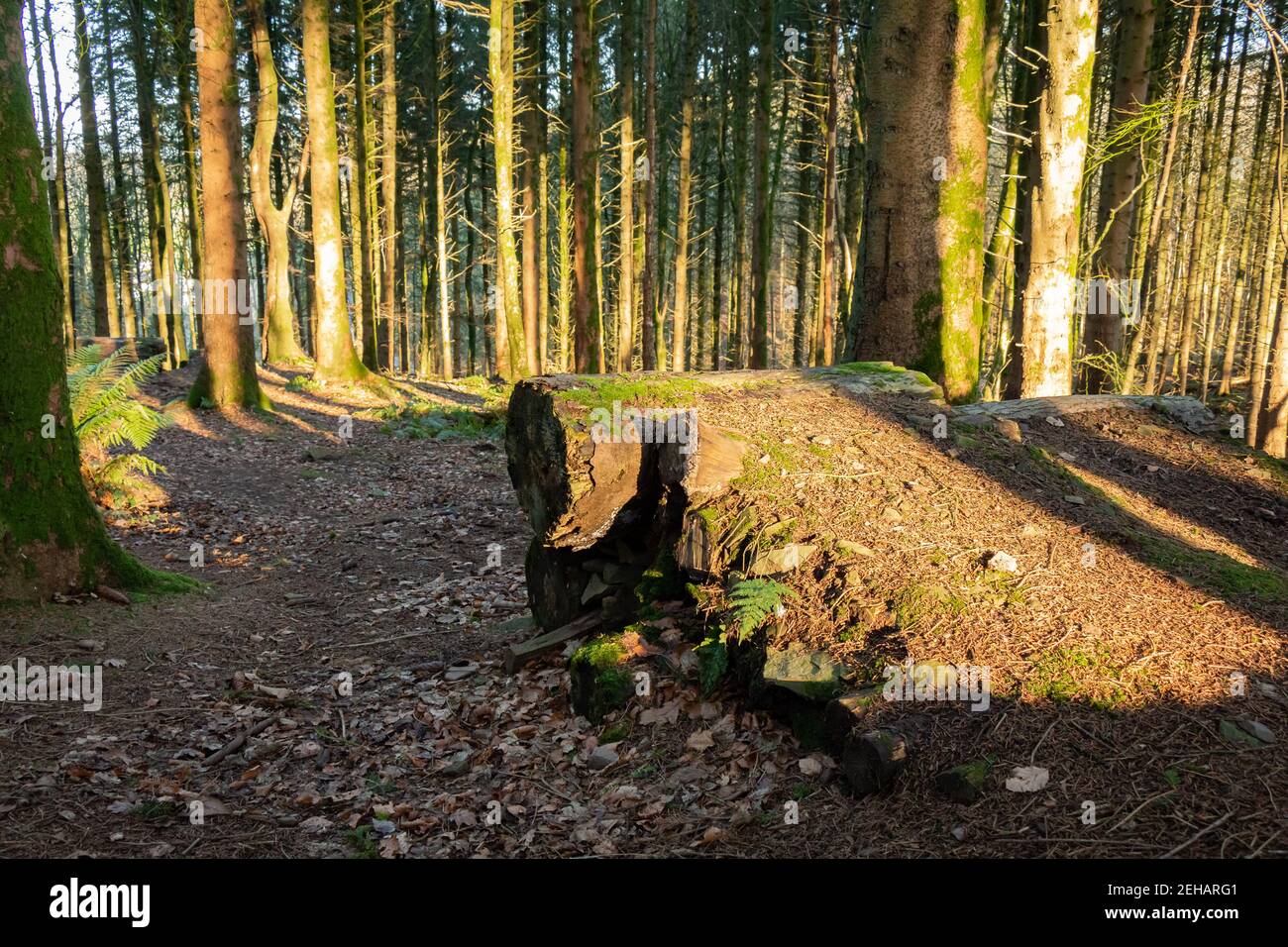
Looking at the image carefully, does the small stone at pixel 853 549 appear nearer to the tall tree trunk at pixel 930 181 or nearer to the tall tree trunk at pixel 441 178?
the tall tree trunk at pixel 930 181

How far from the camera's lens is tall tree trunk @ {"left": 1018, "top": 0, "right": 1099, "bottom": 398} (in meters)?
6.68

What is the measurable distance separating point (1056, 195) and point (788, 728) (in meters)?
5.61

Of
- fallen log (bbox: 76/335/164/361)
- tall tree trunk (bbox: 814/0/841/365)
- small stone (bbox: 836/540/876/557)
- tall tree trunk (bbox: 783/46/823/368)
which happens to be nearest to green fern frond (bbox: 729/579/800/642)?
small stone (bbox: 836/540/876/557)

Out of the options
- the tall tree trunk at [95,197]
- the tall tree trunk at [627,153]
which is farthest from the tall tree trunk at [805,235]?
the tall tree trunk at [95,197]

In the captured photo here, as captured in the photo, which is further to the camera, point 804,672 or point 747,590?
point 747,590

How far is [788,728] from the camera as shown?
3.59 metres

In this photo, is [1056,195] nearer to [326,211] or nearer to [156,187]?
[326,211]

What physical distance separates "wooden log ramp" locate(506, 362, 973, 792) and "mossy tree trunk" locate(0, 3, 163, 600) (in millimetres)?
2883

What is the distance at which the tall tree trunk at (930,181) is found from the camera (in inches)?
264

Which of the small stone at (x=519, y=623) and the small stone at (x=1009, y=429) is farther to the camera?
the small stone at (x=519, y=623)

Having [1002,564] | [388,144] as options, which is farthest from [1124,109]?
[388,144]

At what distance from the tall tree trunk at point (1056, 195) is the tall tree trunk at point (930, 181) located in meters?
0.57

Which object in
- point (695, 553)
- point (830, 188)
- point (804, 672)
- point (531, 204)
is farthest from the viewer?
point (531, 204)

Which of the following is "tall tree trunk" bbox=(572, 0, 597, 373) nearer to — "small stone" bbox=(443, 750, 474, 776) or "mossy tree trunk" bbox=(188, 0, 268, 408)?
"mossy tree trunk" bbox=(188, 0, 268, 408)
